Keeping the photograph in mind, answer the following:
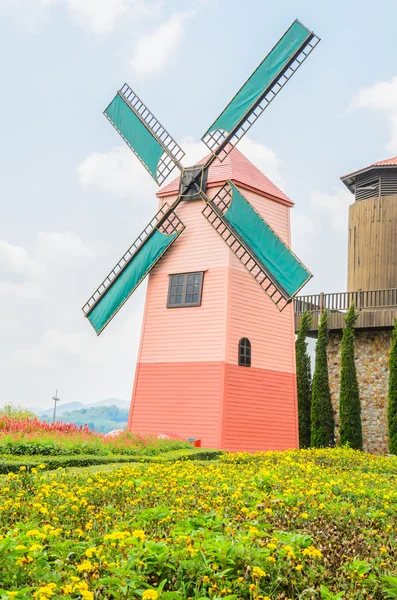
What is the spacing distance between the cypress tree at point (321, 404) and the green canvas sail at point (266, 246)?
5724 mm

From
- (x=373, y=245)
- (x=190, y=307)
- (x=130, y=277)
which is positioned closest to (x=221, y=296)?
(x=190, y=307)

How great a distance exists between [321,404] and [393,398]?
221 centimetres

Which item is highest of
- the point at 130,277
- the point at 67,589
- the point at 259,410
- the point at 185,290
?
the point at 130,277

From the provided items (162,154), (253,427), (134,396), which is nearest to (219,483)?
(253,427)

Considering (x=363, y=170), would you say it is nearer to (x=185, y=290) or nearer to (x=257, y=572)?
(x=185, y=290)

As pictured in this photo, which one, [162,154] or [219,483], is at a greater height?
[162,154]

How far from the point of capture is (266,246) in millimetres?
16719

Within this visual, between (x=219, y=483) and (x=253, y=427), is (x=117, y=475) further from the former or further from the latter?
(x=253, y=427)

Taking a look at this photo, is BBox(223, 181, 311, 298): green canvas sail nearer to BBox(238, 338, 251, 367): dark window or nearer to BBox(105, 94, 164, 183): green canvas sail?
BBox(238, 338, 251, 367): dark window

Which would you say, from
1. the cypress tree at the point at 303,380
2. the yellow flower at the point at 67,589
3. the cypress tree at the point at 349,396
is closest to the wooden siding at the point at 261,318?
the cypress tree at the point at 349,396

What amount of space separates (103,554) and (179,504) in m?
1.85

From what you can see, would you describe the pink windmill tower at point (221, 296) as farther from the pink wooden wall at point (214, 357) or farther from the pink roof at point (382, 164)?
the pink roof at point (382, 164)

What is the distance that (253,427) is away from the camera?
16953 mm

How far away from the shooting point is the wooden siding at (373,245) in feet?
78.5
